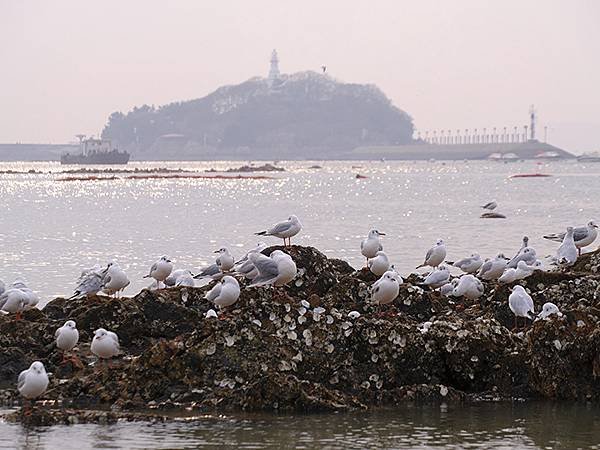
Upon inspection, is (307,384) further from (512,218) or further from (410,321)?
(512,218)

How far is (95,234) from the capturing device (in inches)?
1559

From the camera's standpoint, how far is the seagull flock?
12000mm

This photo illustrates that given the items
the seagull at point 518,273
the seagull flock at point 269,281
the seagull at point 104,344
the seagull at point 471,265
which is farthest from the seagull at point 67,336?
the seagull at point 471,265

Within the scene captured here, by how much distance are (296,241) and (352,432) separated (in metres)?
24.3

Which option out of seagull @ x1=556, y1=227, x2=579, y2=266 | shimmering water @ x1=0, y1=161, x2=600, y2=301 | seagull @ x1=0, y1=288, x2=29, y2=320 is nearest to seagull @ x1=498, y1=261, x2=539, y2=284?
seagull @ x1=556, y1=227, x2=579, y2=266

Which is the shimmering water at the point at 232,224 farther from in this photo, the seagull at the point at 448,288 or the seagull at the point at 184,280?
the seagull at the point at 448,288

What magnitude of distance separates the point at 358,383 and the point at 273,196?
64858mm

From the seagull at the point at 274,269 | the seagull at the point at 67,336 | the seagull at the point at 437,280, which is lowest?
the seagull at the point at 67,336

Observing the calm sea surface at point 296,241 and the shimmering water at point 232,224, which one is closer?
the calm sea surface at point 296,241

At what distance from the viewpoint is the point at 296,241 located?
3438 centimetres

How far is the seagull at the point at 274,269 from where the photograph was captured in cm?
1228

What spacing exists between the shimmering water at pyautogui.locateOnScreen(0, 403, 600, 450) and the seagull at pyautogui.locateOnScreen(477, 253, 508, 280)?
17.9ft

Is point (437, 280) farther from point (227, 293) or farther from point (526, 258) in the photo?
point (227, 293)

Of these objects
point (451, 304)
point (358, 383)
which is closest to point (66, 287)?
point (451, 304)
